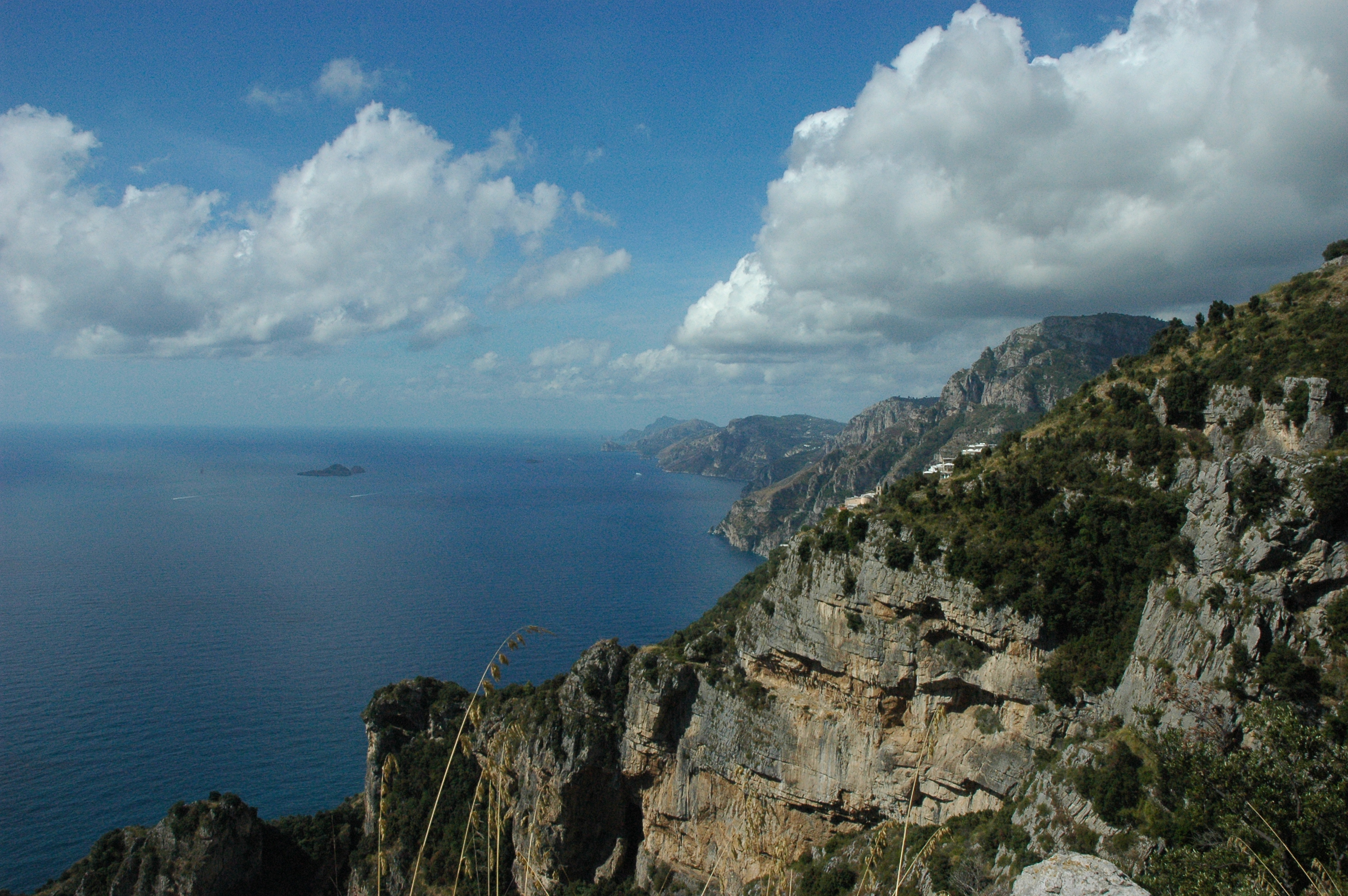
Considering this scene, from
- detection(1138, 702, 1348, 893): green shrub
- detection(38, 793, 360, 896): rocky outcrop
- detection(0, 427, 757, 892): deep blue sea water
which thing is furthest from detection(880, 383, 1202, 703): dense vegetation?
detection(0, 427, 757, 892): deep blue sea water

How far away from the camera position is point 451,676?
2625 inches

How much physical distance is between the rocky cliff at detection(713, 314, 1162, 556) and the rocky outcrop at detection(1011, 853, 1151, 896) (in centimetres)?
10769

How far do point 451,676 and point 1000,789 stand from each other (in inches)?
2100

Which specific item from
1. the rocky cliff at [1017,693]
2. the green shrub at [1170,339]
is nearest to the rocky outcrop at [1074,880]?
the rocky cliff at [1017,693]

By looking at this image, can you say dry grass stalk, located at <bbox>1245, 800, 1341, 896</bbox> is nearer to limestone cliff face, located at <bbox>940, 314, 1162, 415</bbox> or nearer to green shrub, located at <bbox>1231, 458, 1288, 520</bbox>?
green shrub, located at <bbox>1231, 458, 1288, 520</bbox>

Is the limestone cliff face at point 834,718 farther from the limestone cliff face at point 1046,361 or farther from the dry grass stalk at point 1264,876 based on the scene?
the limestone cliff face at point 1046,361

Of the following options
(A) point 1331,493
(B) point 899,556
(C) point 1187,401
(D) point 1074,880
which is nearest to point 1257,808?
(D) point 1074,880

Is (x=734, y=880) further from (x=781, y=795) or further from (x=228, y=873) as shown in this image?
(x=228, y=873)

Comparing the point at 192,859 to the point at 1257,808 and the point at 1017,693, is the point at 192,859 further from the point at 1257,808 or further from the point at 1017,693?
the point at 1257,808

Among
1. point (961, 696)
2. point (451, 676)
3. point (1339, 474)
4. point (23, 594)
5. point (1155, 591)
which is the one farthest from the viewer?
point (23, 594)

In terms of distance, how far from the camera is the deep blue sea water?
48969 millimetres

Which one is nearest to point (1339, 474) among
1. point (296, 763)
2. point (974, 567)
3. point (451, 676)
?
point (974, 567)

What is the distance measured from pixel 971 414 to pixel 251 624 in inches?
4745

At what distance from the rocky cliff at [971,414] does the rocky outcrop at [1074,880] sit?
10769 cm
